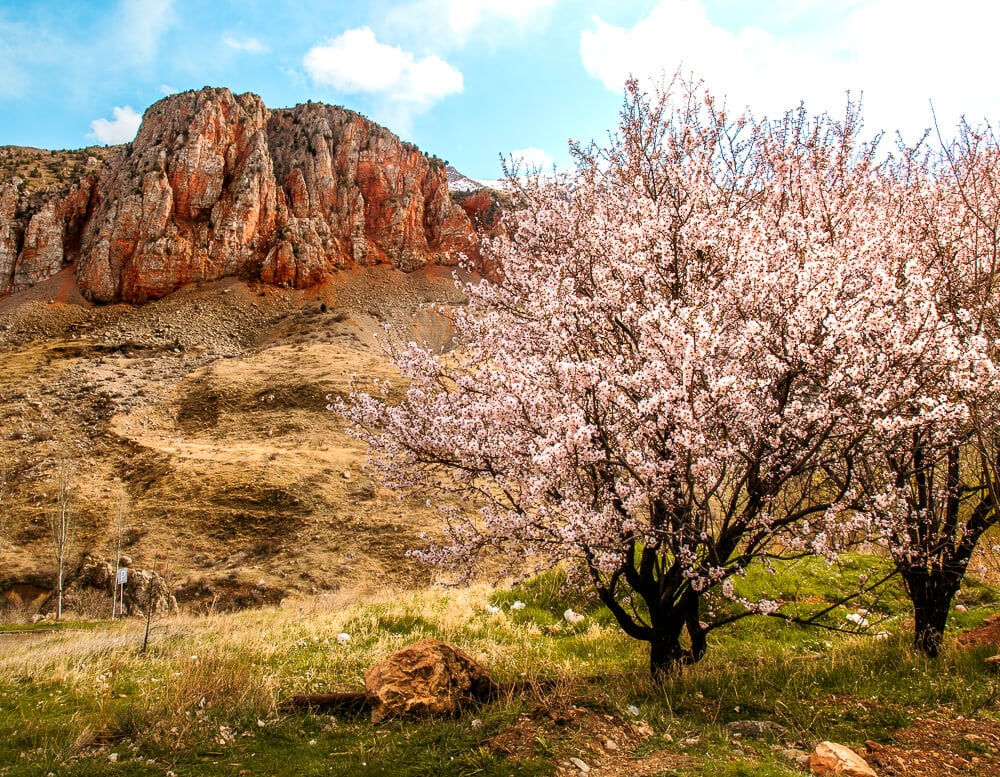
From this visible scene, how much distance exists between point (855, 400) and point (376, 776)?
17.8 feet

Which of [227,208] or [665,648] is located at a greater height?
[227,208]

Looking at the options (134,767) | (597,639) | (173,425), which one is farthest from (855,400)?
(173,425)

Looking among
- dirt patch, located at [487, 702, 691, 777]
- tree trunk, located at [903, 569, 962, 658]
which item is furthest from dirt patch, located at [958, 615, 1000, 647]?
dirt patch, located at [487, 702, 691, 777]

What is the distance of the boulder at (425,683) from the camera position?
6289 mm

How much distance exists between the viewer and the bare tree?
23234 millimetres

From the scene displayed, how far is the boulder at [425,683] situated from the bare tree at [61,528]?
2098cm

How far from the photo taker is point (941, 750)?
17.1 ft

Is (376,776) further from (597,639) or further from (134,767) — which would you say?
(597,639)

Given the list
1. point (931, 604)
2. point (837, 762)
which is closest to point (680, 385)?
point (837, 762)

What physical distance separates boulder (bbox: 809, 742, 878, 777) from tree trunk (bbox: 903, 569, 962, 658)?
3.65 metres

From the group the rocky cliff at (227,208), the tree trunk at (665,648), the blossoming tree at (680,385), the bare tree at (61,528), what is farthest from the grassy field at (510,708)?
the rocky cliff at (227,208)

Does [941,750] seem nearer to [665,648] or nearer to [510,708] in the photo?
[665,648]

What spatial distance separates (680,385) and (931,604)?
5.42 meters

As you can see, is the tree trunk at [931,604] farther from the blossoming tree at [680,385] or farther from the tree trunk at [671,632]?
the tree trunk at [671,632]
